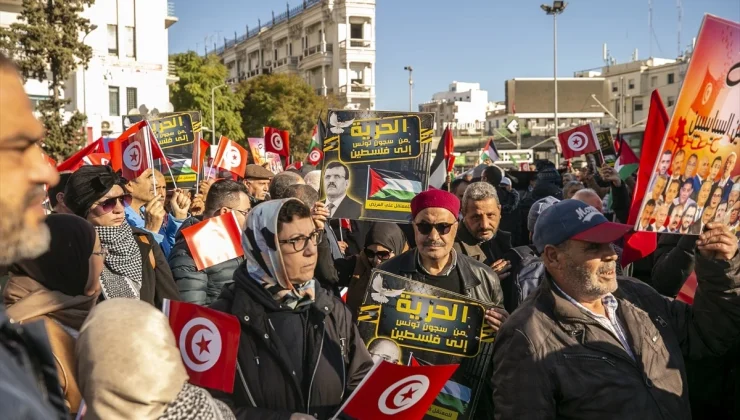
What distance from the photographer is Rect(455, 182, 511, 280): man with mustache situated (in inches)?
232

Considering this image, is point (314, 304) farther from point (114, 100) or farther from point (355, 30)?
point (355, 30)

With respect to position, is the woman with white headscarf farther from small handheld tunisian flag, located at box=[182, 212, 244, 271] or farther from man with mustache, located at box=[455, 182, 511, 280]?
man with mustache, located at box=[455, 182, 511, 280]

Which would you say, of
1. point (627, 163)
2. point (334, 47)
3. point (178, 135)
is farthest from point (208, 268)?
point (334, 47)

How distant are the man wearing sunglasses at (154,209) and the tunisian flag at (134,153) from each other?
0.57 ft

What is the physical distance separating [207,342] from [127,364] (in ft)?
4.96

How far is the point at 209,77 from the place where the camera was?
181ft

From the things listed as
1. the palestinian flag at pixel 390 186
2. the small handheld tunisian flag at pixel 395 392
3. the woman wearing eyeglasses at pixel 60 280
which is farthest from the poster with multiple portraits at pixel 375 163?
the woman wearing eyeglasses at pixel 60 280

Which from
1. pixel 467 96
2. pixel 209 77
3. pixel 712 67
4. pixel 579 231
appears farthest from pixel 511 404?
pixel 467 96

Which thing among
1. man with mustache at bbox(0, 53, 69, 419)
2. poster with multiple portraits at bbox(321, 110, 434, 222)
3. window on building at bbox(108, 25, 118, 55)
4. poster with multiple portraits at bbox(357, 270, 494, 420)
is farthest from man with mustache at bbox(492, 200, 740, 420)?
window on building at bbox(108, 25, 118, 55)

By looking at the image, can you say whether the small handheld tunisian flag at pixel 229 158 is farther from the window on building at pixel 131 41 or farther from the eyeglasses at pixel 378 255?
the window on building at pixel 131 41

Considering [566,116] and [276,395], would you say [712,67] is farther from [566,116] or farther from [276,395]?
[566,116]

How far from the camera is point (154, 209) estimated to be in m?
6.14

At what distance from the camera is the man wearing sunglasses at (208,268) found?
5262 millimetres

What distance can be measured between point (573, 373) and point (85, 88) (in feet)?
144
